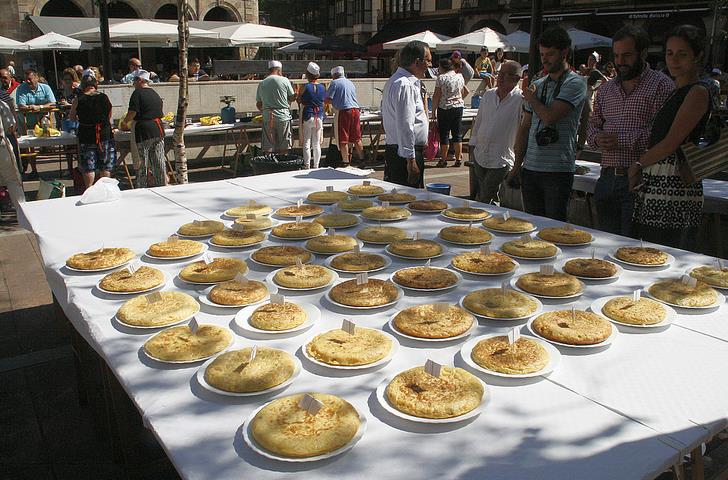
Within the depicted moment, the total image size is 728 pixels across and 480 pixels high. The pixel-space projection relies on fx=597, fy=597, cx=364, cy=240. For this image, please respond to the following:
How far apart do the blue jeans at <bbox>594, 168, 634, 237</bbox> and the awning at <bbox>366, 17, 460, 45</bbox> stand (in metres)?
36.5

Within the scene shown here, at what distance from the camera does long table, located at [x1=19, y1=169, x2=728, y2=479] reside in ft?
5.18

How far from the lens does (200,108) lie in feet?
41.0

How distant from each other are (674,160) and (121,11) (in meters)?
33.0

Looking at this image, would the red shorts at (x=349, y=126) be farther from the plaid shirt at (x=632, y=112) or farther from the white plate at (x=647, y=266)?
the white plate at (x=647, y=266)

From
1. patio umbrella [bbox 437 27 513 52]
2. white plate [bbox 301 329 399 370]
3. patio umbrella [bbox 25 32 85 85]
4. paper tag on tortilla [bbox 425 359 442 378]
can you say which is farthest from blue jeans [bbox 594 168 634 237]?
patio umbrella [bbox 25 32 85 85]

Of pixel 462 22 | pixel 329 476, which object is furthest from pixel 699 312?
pixel 462 22

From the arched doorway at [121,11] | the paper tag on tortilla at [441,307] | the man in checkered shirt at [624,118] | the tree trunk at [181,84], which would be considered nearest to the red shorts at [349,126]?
the tree trunk at [181,84]

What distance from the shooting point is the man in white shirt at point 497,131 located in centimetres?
568

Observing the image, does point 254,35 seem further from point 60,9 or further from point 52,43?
point 60,9

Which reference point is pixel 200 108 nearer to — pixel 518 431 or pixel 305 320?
pixel 305 320

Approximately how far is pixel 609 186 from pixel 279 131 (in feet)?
22.9

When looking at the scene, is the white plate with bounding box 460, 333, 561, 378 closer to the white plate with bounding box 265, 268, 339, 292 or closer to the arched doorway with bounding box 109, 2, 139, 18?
the white plate with bounding box 265, 268, 339, 292

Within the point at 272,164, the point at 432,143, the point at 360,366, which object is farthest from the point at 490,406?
the point at 432,143

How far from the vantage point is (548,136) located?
441 centimetres
